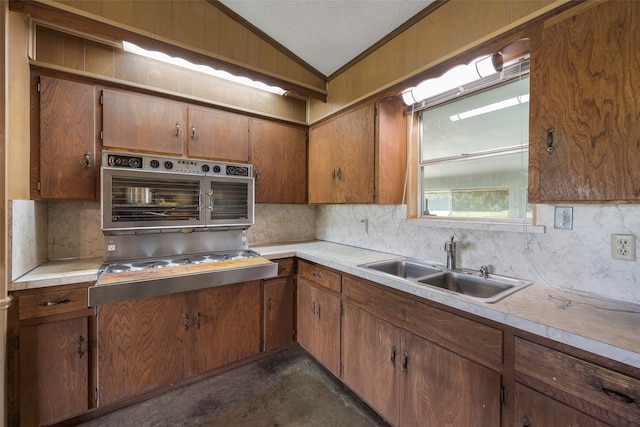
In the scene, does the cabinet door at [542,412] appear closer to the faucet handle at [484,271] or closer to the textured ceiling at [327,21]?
the faucet handle at [484,271]

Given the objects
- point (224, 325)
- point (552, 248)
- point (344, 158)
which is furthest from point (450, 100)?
point (224, 325)

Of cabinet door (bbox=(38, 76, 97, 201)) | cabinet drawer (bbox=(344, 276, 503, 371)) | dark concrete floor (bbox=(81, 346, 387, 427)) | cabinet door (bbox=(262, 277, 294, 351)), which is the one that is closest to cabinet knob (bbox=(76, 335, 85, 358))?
dark concrete floor (bbox=(81, 346, 387, 427))

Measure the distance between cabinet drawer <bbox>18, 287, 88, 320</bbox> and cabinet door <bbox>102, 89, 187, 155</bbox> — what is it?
1.03 metres

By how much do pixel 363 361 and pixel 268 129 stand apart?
2.15 meters

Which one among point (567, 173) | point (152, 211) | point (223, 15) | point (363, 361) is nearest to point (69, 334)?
point (152, 211)

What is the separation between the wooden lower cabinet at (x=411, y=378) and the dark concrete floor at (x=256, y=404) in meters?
0.19

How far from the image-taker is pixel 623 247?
119 cm

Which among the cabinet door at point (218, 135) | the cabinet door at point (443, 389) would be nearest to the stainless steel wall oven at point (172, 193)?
the cabinet door at point (218, 135)

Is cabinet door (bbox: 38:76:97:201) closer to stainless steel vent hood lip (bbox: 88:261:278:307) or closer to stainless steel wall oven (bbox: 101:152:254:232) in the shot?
stainless steel wall oven (bbox: 101:152:254:232)

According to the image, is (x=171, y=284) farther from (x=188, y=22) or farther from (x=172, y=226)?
(x=188, y=22)

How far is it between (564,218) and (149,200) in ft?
8.50

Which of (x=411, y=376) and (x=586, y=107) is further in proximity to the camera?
(x=411, y=376)

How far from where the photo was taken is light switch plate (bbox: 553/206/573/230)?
4.41 ft

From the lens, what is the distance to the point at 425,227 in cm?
203
